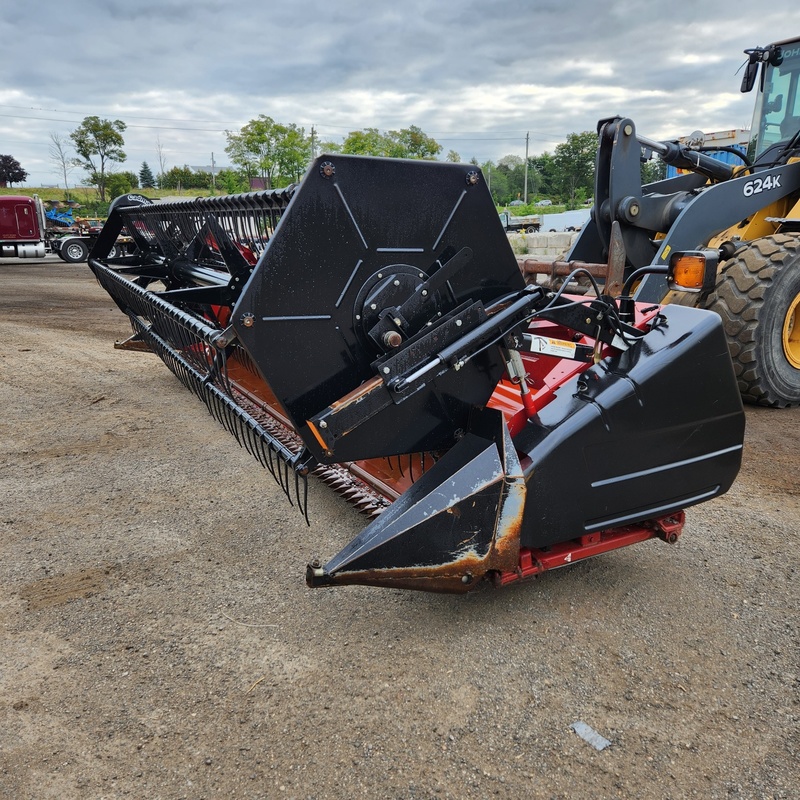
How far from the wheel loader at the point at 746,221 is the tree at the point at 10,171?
58144 mm

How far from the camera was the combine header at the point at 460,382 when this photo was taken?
7.04ft

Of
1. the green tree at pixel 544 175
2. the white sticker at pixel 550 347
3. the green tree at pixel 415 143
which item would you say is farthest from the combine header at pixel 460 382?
the green tree at pixel 544 175

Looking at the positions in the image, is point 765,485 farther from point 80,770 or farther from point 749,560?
point 80,770

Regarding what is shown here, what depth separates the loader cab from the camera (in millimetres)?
5461

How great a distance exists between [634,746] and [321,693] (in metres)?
0.94

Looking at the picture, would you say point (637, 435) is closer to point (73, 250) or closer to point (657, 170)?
point (657, 170)

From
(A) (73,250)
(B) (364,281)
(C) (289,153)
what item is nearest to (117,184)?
(C) (289,153)

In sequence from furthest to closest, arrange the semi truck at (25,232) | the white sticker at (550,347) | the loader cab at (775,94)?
the semi truck at (25,232), the loader cab at (775,94), the white sticker at (550,347)

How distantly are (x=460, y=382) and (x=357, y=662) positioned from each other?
1.02m

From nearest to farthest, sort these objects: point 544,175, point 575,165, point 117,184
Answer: point 117,184 → point 575,165 → point 544,175

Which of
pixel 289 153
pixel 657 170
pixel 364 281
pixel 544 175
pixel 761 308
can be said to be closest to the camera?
pixel 364 281

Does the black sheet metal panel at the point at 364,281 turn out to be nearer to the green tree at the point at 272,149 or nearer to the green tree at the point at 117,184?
the green tree at the point at 272,149

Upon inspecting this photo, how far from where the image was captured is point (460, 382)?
240cm

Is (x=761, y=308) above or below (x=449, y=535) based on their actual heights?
above
